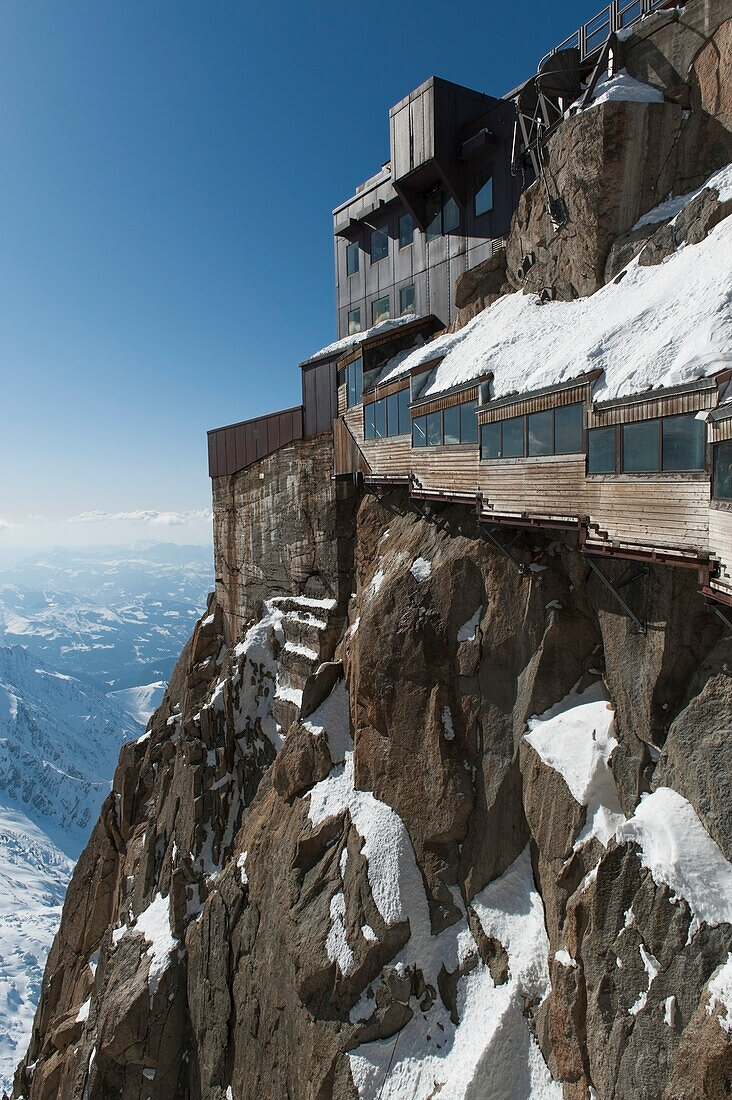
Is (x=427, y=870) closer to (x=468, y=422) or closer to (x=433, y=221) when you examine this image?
(x=468, y=422)

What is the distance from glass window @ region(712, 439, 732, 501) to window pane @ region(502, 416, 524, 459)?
222 inches

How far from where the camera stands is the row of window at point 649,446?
959cm

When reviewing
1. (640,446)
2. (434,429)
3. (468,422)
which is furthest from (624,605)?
(434,429)

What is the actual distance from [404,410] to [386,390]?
2.05m

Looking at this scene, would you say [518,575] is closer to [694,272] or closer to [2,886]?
[694,272]

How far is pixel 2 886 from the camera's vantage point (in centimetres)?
16238

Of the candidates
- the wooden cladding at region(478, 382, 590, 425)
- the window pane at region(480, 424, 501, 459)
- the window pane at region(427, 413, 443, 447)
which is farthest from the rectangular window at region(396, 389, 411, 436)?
the window pane at region(480, 424, 501, 459)

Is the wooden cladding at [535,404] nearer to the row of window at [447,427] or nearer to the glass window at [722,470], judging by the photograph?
the row of window at [447,427]

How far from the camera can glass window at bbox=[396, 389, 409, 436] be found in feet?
68.8

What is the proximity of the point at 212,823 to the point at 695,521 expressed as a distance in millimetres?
24590

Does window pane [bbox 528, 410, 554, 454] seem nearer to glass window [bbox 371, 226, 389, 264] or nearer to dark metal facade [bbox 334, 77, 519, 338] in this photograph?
dark metal facade [bbox 334, 77, 519, 338]

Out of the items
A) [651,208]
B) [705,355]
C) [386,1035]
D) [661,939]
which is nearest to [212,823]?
[386,1035]

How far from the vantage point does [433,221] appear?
2897cm

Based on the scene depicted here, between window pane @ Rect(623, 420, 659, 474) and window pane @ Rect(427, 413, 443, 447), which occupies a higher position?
window pane @ Rect(427, 413, 443, 447)
